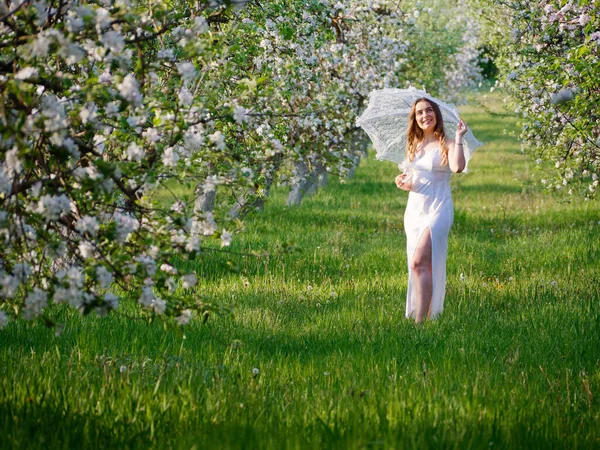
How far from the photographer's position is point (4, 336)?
20.3 feet

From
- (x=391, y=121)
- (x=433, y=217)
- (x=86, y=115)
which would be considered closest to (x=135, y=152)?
(x=86, y=115)

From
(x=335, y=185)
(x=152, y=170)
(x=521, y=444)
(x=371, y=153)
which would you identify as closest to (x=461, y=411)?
(x=521, y=444)

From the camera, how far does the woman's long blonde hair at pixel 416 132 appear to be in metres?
7.71

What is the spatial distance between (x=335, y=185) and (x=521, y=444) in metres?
18.2

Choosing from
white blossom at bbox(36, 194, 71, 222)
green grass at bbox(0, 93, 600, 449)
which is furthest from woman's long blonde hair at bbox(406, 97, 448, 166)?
white blossom at bbox(36, 194, 71, 222)

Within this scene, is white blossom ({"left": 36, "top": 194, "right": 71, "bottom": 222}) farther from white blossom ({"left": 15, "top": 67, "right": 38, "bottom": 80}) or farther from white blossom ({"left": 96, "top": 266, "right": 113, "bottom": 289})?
white blossom ({"left": 15, "top": 67, "right": 38, "bottom": 80})

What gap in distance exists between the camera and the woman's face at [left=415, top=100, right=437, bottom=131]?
7707mm

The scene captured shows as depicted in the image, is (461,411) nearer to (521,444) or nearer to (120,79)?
(521,444)

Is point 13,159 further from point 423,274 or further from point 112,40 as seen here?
point 423,274

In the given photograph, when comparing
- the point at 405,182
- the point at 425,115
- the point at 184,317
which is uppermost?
the point at 425,115

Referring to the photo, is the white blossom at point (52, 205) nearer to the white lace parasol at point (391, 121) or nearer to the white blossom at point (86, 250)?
the white blossom at point (86, 250)

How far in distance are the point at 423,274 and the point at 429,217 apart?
21.4 inches

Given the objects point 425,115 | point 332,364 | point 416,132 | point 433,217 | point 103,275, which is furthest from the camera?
point 416,132

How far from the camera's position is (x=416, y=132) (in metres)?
7.96
